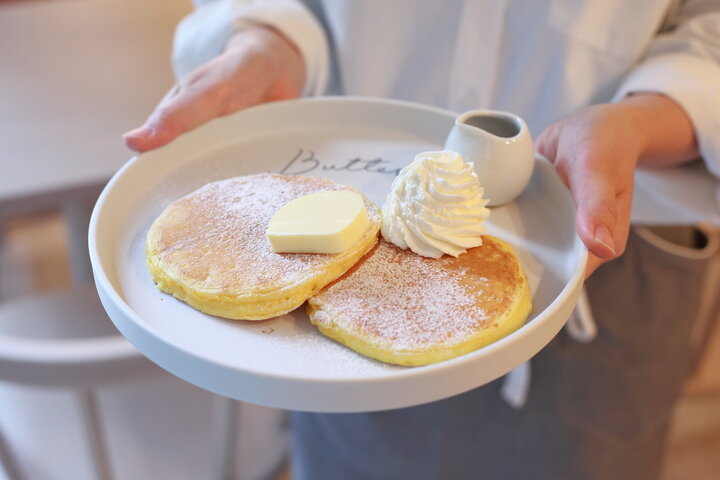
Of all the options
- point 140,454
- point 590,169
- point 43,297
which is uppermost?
point 590,169

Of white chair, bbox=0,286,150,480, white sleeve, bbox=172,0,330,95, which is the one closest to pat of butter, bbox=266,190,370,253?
white chair, bbox=0,286,150,480

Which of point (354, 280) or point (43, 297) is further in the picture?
point (43, 297)

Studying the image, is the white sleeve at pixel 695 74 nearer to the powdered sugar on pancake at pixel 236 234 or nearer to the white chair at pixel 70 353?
the powdered sugar on pancake at pixel 236 234

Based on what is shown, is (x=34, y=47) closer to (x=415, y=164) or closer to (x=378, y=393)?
(x=415, y=164)

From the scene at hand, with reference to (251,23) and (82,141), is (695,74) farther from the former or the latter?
(82,141)

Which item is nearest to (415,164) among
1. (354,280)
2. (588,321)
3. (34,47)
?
(354,280)

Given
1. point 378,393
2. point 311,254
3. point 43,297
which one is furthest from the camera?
point 43,297

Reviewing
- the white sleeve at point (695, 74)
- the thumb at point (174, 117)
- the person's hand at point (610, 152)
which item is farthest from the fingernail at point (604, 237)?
the thumb at point (174, 117)
